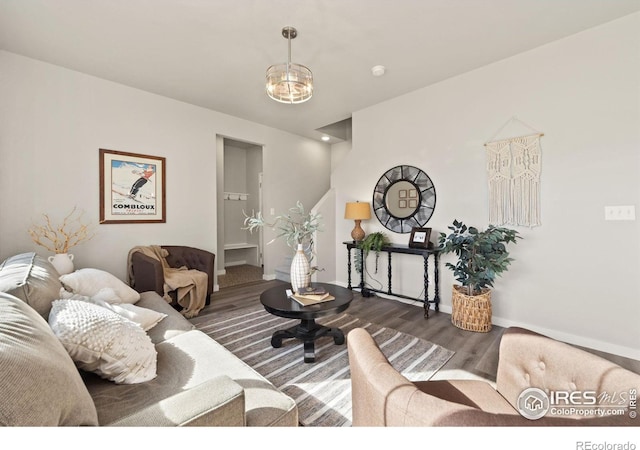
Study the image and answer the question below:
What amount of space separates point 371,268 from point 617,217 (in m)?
2.50

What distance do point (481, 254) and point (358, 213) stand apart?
160cm

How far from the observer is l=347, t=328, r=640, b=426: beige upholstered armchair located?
0.64m

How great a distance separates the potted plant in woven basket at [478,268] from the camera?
98.9 inches

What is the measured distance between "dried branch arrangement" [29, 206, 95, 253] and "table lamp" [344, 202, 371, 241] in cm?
311

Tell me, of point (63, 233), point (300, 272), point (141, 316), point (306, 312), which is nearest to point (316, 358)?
point (306, 312)

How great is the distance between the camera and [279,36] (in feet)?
7.85

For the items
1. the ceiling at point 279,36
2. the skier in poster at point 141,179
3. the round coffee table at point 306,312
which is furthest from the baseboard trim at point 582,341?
the skier in poster at point 141,179

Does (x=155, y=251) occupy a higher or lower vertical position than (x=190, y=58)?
lower

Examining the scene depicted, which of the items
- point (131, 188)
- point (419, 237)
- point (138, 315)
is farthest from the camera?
point (131, 188)

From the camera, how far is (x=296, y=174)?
5.26 m

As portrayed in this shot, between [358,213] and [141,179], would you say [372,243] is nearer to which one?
[358,213]

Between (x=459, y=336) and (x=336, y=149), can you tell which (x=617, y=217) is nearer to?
(x=459, y=336)

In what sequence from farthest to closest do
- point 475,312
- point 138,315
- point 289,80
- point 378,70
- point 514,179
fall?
1. point 378,70
2. point 514,179
3. point 475,312
4. point 289,80
5. point 138,315

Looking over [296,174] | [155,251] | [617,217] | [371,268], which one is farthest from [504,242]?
[155,251]
